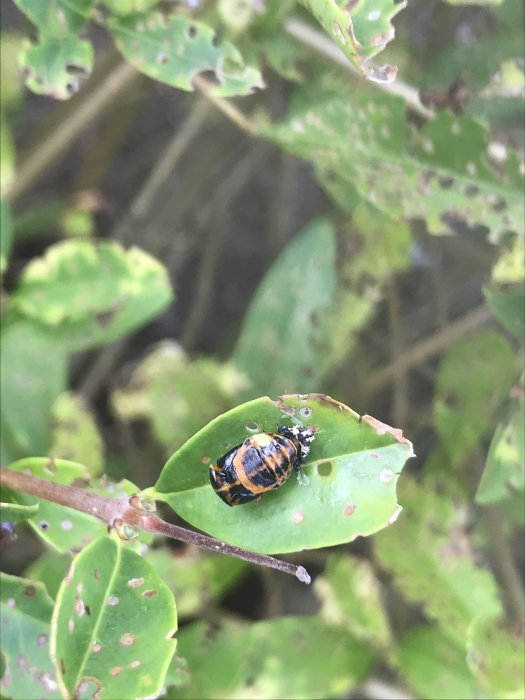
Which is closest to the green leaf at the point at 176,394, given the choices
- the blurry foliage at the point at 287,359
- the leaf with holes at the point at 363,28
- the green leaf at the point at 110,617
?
the blurry foliage at the point at 287,359

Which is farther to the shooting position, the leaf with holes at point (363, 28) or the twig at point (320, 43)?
the twig at point (320, 43)

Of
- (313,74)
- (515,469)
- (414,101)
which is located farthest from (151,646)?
(313,74)

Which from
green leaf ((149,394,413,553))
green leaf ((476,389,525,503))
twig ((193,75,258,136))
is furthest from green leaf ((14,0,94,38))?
green leaf ((476,389,525,503))

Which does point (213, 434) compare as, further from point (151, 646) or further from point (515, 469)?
point (515, 469)

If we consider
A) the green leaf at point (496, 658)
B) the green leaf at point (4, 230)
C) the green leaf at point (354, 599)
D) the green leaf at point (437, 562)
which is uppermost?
the green leaf at point (4, 230)

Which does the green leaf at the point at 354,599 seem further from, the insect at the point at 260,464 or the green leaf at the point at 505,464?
the insect at the point at 260,464

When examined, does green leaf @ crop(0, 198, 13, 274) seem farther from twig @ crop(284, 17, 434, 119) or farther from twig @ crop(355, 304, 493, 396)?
twig @ crop(355, 304, 493, 396)

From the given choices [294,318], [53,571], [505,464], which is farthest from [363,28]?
[53,571]
